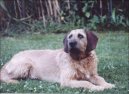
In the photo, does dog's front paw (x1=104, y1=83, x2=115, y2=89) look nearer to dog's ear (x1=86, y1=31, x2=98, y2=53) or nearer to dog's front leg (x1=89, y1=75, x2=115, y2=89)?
dog's front leg (x1=89, y1=75, x2=115, y2=89)

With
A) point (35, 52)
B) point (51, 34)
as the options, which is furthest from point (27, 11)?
point (35, 52)

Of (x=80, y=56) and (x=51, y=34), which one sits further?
(x=51, y=34)

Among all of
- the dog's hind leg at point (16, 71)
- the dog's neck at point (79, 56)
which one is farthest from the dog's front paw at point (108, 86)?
the dog's hind leg at point (16, 71)

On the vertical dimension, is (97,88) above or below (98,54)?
above

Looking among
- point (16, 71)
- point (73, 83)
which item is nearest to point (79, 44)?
point (73, 83)

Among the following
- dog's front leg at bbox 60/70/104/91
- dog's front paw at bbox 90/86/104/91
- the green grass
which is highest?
dog's front leg at bbox 60/70/104/91

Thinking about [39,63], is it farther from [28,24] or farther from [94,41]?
[28,24]

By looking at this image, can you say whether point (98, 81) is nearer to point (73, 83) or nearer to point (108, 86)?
point (108, 86)

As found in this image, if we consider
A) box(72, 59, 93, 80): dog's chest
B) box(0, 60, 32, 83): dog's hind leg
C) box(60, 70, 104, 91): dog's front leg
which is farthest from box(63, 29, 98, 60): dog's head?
box(0, 60, 32, 83): dog's hind leg
